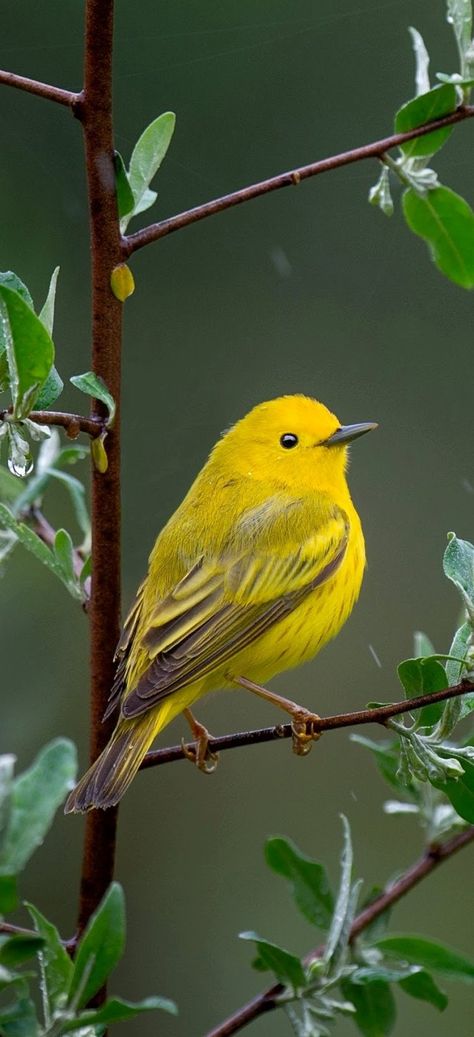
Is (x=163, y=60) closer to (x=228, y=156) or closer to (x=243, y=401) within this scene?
(x=228, y=156)

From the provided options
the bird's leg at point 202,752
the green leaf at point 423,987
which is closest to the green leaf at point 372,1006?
the green leaf at point 423,987

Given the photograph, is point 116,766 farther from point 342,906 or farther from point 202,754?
point 342,906

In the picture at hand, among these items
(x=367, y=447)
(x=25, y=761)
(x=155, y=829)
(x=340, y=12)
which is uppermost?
(x=340, y=12)

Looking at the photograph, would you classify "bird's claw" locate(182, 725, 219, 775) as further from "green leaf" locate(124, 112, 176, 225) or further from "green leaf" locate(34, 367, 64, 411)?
"green leaf" locate(124, 112, 176, 225)

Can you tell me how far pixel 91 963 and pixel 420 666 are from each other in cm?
70

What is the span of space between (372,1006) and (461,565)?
2.53 ft

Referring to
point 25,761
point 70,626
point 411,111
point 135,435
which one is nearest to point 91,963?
point 411,111

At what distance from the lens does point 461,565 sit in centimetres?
201

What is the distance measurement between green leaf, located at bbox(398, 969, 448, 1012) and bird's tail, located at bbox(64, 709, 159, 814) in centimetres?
58

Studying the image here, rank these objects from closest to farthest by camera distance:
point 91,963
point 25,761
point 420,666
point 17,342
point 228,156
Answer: point 91,963, point 17,342, point 420,666, point 25,761, point 228,156

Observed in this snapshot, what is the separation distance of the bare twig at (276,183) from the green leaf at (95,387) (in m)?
0.20

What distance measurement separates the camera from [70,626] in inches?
235

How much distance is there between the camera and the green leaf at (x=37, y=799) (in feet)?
4.32

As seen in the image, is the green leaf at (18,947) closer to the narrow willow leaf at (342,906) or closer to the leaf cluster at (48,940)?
the leaf cluster at (48,940)
